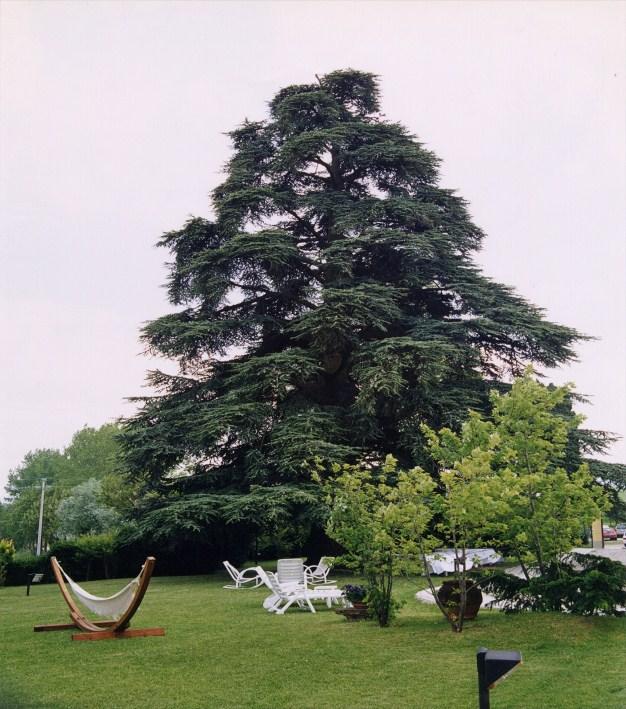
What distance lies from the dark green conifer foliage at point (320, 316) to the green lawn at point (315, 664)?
32.1 feet

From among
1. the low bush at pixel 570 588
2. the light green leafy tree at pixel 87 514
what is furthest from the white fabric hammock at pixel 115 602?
the light green leafy tree at pixel 87 514

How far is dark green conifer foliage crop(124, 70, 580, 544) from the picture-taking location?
73.4 ft

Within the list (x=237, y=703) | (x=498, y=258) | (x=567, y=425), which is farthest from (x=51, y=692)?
(x=498, y=258)

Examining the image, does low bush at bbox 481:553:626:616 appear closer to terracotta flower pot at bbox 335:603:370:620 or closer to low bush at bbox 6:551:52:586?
terracotta flower pot at bbox 335:603:370:620

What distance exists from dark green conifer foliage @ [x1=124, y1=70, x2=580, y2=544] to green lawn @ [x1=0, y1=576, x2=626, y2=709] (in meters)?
9.77

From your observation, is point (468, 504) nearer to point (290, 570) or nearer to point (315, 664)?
point (315, 664)

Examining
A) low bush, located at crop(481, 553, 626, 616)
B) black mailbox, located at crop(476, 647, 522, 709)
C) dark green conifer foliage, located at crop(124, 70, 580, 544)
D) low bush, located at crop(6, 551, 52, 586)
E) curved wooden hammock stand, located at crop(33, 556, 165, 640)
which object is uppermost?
dark green conifer foliage, located at crop(124, 70, 580, 544)

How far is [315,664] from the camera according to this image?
8336 mm

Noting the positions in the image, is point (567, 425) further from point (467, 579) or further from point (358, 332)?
point (358, 332)

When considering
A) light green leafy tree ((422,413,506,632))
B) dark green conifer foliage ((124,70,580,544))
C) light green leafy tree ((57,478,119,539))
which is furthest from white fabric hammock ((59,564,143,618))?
light green leafy tree ((57,478,119,539))

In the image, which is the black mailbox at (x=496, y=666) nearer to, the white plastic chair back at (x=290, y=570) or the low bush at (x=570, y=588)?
the low bush at (x=570, y=588)

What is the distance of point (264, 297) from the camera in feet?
87.7

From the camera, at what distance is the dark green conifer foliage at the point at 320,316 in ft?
73.4

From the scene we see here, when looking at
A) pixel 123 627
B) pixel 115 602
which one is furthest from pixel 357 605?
pixel 115 602
